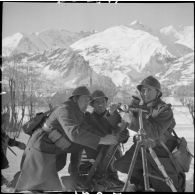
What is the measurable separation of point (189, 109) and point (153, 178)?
0.87m

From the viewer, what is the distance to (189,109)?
335 cm

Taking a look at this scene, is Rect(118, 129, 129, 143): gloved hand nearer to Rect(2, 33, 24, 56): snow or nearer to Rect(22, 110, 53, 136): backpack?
Rect(22, 110, 53, 136): backpack

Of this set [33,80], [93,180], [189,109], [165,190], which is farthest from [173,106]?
[33,80]

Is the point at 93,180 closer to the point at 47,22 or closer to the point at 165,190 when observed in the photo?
the point at 165,190

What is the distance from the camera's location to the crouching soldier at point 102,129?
10.4 feet

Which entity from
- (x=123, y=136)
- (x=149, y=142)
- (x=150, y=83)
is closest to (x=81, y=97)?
(x=123, y=136)

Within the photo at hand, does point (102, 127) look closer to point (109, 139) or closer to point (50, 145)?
point (109, 139)

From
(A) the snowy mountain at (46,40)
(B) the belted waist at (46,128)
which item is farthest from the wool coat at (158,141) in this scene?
(A) the snowy mountain at (46,40)

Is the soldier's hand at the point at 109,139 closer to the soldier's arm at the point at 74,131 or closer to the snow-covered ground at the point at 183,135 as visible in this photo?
the soldier's arm at the point at 74,131

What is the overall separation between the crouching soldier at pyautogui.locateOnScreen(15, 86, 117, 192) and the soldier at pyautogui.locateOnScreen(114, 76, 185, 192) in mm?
306

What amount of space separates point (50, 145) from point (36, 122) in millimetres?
278

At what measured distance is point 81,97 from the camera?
10.4 ft

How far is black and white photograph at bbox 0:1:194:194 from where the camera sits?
2912 millimetres

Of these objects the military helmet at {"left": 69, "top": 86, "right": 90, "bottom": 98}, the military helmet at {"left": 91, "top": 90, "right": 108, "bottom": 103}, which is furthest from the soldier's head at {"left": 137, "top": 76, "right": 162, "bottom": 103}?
the military helmet at {"left": 69, "top": 86, "right": 90, "bottom": 98}
